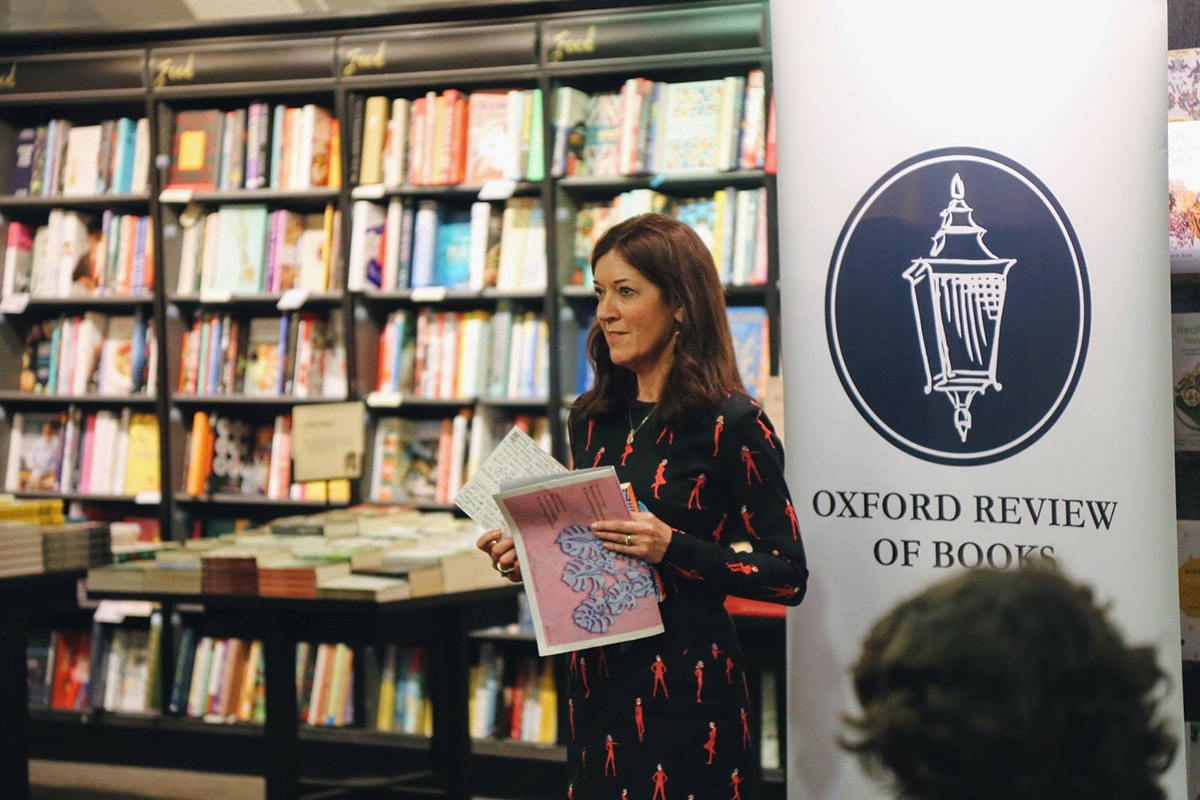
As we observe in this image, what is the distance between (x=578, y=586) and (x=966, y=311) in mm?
865

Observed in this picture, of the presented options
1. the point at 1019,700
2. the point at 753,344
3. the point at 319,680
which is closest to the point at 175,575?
the point at 319,680

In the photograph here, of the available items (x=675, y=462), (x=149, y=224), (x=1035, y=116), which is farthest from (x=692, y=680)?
(x=149, y=224)

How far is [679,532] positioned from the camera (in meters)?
1.78

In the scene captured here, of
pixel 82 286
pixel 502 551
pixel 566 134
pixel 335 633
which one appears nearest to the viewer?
pixel 502 551

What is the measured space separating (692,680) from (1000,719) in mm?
1082

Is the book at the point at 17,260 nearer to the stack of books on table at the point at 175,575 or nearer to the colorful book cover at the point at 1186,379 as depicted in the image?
the stack of books on table at the point at 175,575

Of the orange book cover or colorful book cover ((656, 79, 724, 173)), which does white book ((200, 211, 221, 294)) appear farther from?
colorful book cover ((656, 79, 724, 173))

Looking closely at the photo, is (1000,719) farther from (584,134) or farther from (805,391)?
(584,134)

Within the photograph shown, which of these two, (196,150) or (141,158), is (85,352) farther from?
(196,150)

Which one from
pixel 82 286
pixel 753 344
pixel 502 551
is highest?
pixel 82 286

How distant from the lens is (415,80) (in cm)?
432

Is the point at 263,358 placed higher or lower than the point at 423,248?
lower

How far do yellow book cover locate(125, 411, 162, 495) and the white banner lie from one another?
135 inches

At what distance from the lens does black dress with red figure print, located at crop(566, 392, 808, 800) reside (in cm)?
177
